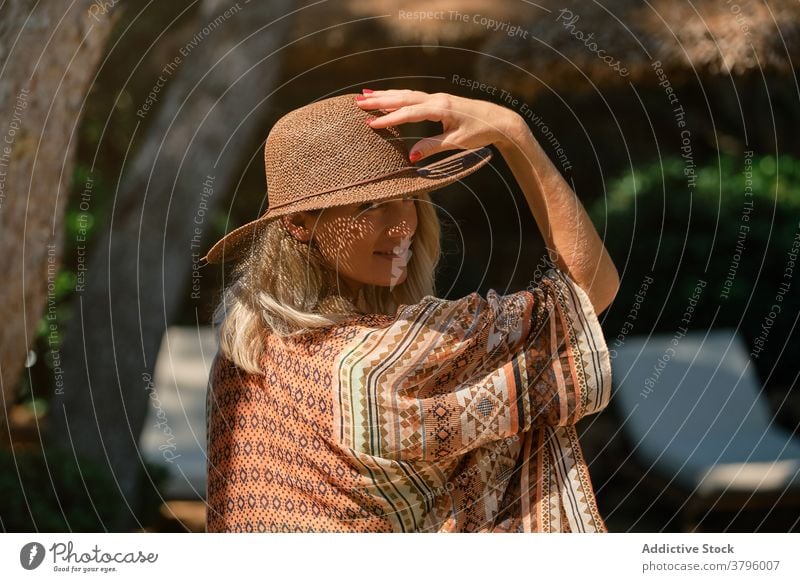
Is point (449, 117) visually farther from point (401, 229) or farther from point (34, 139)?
point (34, 139)

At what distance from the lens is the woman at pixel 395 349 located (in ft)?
4.89

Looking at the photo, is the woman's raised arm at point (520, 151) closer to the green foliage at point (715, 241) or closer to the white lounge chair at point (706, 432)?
the white lounge chair at point (706, 432)

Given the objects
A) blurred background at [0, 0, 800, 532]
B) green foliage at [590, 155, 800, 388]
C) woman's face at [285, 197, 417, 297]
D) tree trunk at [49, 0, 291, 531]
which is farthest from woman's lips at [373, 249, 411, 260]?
green foliage at [590, 155, 800, 388]

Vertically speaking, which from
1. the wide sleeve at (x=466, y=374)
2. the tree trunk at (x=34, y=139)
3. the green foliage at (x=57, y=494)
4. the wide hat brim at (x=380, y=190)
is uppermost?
the tree trunk at (x=34, y=139)

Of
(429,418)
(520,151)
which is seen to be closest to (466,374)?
(429,418)

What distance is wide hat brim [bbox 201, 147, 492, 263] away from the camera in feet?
4.83

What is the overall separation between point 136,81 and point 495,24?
1098 mm

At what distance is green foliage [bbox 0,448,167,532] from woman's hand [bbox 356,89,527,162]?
5.12 feet

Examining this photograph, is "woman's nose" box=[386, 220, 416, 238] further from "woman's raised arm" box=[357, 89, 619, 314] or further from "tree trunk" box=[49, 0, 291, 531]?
"tree trunk" box=[49, 0, 291, 531]

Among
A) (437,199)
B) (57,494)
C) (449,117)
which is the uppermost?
(437,199)

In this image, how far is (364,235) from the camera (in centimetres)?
152

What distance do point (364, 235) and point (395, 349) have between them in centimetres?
17

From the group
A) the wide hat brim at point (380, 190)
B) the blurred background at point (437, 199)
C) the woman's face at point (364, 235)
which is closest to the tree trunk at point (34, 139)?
the blurred background at point (437, 199)
